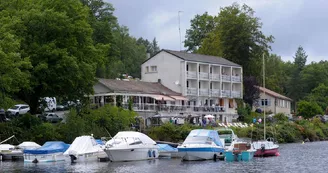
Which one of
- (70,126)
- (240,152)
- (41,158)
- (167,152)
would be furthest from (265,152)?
(41,158)

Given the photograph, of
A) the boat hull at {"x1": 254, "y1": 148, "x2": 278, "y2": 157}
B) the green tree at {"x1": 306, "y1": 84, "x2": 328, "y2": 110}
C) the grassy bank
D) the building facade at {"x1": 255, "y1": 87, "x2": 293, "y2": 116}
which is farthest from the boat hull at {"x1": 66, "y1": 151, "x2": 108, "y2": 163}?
the green tree at {"x1": 306, "y1": 84, "x2": 328, "y2": 110}

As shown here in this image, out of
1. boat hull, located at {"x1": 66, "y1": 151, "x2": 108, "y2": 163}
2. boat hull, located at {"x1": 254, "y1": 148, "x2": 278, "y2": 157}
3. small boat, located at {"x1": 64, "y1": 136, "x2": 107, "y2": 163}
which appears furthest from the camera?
boat hull, located at {"x1": 254, "y1": 148, "x2": 278, "y2": 157}

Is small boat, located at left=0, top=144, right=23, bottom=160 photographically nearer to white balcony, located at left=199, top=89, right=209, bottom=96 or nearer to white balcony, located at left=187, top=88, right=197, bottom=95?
white balcony, located at left=187, top=88, right=197, bottom=95

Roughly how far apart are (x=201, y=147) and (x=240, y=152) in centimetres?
457

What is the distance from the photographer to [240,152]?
214 feet

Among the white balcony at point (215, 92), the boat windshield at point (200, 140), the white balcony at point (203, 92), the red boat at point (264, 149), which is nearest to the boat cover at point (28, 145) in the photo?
the boat windshield at point (200, 140)

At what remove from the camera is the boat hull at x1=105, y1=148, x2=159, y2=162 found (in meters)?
62.2

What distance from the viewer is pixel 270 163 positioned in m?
62.0

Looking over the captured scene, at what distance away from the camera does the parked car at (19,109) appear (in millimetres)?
86562

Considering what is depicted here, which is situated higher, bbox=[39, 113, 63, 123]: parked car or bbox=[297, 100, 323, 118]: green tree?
bbox=[297, 100, 323, 118]: green tree

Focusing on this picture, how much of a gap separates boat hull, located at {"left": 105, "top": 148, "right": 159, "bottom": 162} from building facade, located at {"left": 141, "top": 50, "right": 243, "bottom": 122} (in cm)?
4361

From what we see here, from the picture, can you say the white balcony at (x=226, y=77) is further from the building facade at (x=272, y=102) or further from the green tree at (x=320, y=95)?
the green tree at (x=320, y=95)

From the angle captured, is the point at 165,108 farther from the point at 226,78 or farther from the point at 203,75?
the point at 226,78

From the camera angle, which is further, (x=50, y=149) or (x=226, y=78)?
(x=226, y=78)
